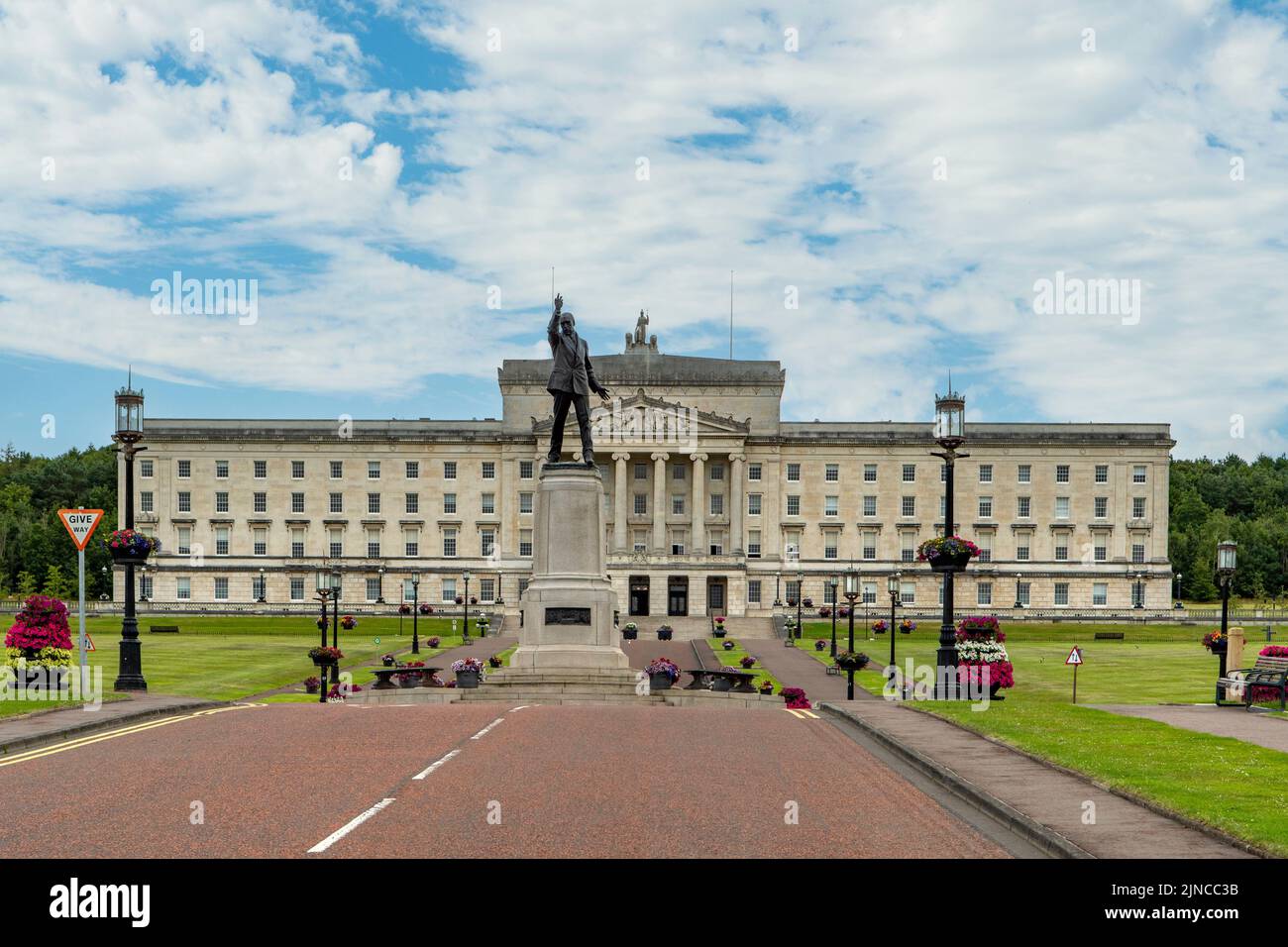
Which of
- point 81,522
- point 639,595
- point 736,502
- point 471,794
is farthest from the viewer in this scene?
point 736,502

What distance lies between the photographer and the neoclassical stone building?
396 feet

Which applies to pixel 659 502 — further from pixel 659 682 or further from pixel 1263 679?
pixel 1263 679

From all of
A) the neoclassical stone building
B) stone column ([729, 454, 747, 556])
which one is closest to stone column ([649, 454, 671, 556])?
the neoclassical stone building

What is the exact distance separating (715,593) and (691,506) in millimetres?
8249

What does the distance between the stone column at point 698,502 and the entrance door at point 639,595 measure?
531 centimetres

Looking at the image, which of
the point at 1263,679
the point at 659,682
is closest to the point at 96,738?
the point at 659,682

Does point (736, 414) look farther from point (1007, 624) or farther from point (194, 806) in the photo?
point (194, 806)

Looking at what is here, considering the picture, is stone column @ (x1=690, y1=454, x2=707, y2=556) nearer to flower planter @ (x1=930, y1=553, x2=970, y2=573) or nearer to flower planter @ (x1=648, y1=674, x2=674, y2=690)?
flower planter @ (x1=648, y1=674, x2=674, y2=690)

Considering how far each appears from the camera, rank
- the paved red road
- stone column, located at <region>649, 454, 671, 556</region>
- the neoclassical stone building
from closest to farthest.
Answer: the paved red road, stone column, located at <region>649, 454, 671, 556</region>, the neoclassical stone building

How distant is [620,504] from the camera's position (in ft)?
388

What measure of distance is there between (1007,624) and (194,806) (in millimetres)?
93691

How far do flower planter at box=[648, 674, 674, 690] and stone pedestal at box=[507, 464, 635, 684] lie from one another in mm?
766

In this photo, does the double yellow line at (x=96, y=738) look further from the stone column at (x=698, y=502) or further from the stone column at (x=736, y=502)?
the stone column at (x=736, y=502)
